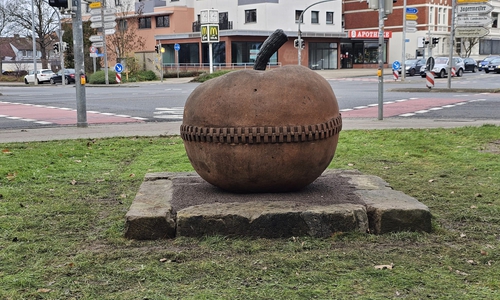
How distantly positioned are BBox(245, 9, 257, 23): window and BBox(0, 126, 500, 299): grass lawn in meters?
57.5

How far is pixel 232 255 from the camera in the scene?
4.86m

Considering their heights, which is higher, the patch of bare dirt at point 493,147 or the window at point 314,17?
the window at point 314,17

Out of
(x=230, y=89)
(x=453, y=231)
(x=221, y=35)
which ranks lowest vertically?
(x=453, y=231)

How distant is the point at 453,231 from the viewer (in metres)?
5.52

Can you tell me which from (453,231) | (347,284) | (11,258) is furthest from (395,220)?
(11,258)

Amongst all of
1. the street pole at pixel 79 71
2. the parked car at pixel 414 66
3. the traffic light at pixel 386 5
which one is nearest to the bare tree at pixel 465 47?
the parked car at pixel 414 66

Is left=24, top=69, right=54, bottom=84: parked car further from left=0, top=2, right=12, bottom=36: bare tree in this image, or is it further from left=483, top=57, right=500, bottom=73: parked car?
left=483, top=57, right=500, bottom=73: parked car

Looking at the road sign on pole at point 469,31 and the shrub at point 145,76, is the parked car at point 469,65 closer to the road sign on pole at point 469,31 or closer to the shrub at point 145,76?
the shrub at point 145,76

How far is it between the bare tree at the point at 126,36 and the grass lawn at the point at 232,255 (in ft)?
180

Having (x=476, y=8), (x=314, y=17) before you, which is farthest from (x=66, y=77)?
(x=476, y=8)

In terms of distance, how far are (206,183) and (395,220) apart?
6.95 ft

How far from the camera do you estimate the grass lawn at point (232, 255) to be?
411cm

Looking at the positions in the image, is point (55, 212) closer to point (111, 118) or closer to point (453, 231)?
point (453, 231)

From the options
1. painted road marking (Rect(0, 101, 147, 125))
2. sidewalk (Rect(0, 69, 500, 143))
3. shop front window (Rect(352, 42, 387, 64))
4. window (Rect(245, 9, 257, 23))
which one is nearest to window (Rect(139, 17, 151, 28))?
window (Rect(245, 9, 257, 23))
